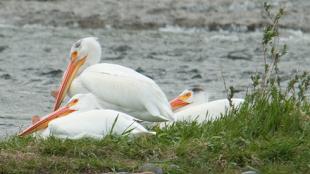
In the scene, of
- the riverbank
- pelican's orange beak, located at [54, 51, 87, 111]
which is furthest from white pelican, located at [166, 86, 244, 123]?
the riverbank

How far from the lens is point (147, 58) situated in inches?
651

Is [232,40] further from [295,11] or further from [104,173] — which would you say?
[104,173]

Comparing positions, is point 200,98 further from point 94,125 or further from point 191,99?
point 94,125

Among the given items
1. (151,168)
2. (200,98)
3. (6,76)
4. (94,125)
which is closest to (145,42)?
(6,76)

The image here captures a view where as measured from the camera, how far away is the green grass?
6.92 metres

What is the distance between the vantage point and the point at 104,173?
6785 mm

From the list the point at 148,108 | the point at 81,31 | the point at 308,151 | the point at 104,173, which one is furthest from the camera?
the point at 81,31

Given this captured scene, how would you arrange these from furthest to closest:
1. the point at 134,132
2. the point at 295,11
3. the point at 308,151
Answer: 1. the point at 295,11
2. the point at 134,132
3. the point at 308,151

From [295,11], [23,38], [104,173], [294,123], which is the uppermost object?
[295,11]

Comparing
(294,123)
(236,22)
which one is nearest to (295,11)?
(236,22)

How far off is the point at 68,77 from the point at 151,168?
16.0ft

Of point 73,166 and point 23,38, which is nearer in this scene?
point 73,166

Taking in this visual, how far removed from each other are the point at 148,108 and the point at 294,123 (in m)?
2.43

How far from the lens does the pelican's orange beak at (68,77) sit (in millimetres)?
11086
